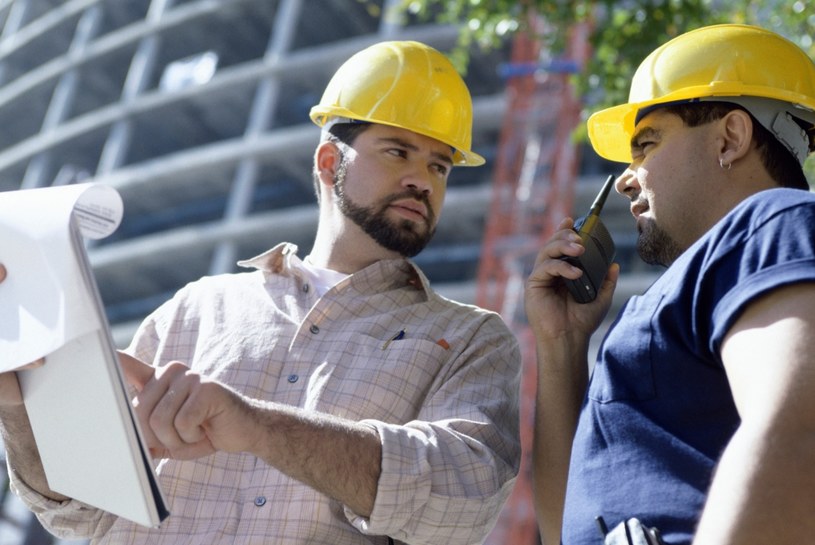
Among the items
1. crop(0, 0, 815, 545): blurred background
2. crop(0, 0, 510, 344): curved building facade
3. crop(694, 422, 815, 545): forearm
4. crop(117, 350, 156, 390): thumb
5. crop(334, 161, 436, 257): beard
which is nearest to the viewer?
crop(694, 422, 815, 545): forearm

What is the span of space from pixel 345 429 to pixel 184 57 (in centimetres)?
3943

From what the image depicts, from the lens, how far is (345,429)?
2561 mm

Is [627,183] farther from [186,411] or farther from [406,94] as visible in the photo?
[186,411]

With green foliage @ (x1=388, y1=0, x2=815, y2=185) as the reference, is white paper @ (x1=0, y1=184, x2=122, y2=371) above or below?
below

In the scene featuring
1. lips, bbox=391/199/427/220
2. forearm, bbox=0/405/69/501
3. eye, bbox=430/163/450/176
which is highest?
eye, bbox=430/163/450/176

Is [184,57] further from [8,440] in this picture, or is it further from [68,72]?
[8,440]

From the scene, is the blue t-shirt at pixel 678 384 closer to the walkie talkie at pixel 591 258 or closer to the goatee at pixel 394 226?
the walkie talkie at pixel 591 258

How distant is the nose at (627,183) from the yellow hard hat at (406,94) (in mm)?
873

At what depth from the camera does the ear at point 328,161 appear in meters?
3.84

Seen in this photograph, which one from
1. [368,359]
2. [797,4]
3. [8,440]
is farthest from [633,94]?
[797,4]

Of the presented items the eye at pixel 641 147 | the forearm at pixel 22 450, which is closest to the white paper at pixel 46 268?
the forearm at pixel 22 450

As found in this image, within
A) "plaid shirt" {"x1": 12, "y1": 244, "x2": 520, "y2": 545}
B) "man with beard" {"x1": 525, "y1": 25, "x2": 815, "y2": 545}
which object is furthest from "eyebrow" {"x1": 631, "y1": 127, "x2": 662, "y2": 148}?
"plaid shirt" {"x1": 12, "y1": 244, "x2": 520, "y2": 545}

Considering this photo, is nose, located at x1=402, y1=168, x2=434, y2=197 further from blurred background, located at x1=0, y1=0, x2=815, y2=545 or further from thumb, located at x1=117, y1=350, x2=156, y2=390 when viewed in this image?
blurred background, located at x1=0, y1=0, x2=815, y2=545

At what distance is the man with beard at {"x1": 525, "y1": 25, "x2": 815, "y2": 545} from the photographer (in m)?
1.77
